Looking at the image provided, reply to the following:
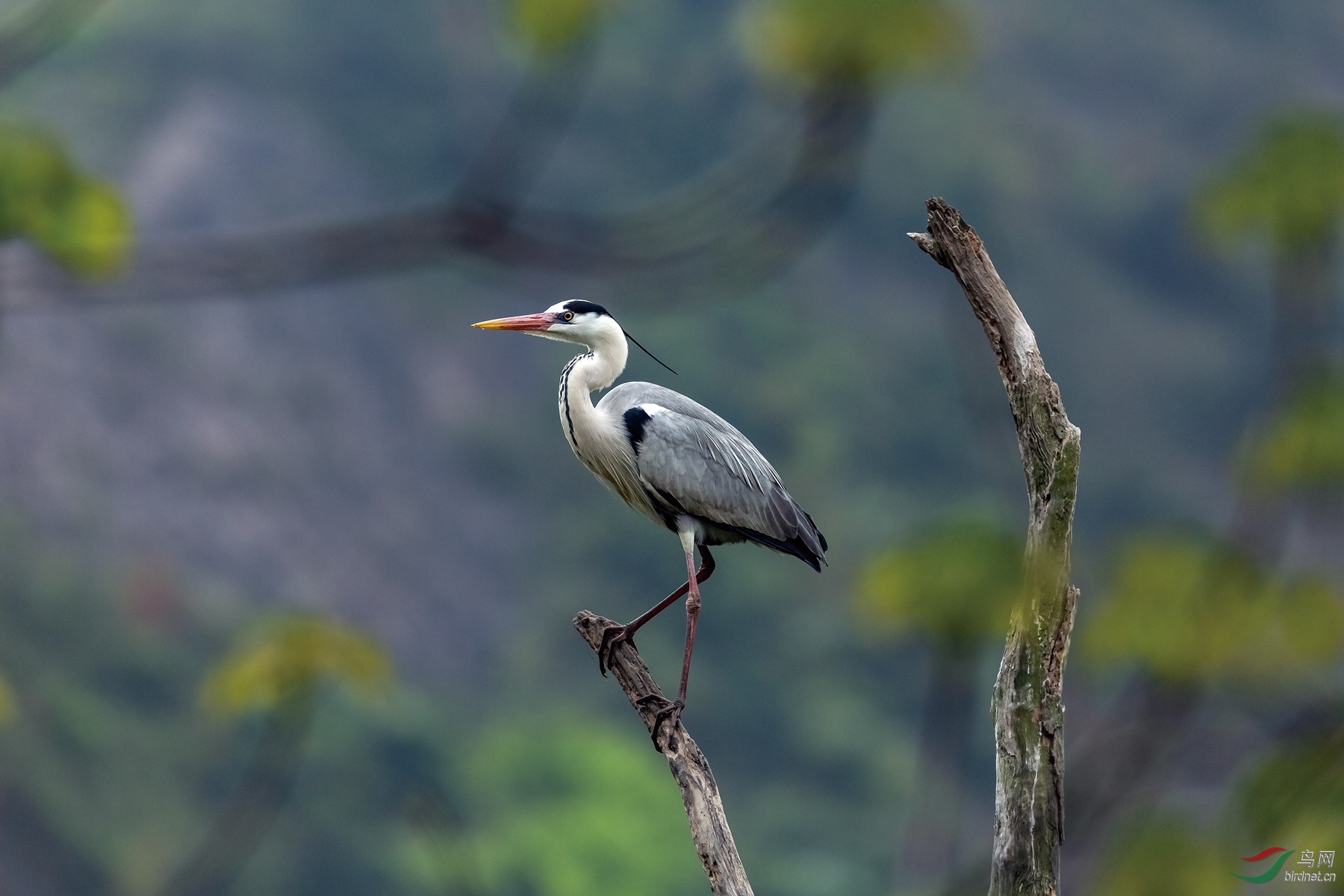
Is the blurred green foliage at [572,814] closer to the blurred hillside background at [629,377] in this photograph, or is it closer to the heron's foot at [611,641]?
the blurred hillside background at [629,377]

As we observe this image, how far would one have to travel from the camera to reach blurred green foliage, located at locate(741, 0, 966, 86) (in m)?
8.79

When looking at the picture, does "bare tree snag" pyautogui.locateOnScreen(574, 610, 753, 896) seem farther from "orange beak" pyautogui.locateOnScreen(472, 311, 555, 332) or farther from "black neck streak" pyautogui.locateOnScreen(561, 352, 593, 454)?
"orange beak" pyautogui.locateOnScreen(472, 311, 555, 332)

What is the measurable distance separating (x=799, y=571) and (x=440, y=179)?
1817cm

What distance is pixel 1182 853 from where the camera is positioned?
325 inches

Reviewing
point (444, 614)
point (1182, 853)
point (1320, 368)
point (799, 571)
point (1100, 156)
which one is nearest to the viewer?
point (1182, 853)

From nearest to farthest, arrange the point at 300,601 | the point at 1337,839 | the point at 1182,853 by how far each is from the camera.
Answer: the point at 1337,839 < the point at 1182,853 < the point at 300,601

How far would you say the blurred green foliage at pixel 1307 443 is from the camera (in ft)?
35.9

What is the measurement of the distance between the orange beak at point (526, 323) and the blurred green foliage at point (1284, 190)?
597 centimetres

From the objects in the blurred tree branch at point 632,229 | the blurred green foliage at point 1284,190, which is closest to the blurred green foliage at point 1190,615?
the blurred green foliage at point 1284,190

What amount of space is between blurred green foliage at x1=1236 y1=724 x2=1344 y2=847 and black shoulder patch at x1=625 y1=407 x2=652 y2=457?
298 centimetres

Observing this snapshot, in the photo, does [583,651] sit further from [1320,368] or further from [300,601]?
[1320,368]

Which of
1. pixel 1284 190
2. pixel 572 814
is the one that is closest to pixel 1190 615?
pixel 1284 190

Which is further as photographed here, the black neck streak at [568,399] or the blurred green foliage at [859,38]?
the blurred green foliage at [859,38]

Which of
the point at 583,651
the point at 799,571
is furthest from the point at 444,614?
the point at 799,571
